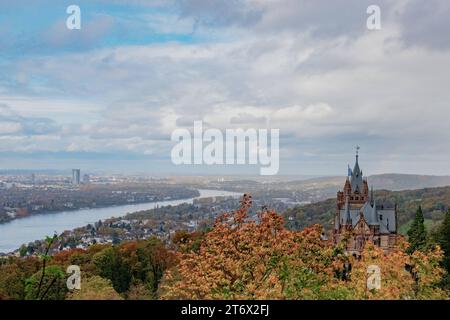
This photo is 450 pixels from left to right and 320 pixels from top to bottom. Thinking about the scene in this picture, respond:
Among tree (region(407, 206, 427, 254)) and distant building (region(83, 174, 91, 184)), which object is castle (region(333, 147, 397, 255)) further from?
distant building (region(83, 174, 91, 184))

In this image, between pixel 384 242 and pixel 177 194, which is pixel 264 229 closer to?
pixel 177 194

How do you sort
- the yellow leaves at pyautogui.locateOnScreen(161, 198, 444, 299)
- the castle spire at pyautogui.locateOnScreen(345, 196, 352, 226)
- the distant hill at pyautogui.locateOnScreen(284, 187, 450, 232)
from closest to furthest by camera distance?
1. the yellow leaves at pyautogui.locateOnScreen(161, 198, 444, 299)
2. the castle spire at pyautogui.locateOnScreen(345, 196, 352, 226)
3. the distant hill at pyautogui.locateOnScreen(284, 187, 450, 232)

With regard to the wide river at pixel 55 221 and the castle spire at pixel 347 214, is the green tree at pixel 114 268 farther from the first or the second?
the castle spire at pixel 347 214

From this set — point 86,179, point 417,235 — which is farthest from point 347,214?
point 86,179

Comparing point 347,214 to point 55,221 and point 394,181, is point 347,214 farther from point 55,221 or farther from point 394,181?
point 55,221

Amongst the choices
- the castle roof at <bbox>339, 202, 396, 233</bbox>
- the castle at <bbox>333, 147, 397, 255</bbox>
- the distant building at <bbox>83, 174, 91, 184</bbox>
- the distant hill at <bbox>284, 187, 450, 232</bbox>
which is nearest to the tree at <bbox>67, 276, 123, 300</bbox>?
the distant building at <bbox>83, 174, 91, 184</bbox>

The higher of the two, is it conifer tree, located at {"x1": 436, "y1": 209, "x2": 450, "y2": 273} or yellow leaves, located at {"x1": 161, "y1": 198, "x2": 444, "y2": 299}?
yellow leaves, located at {"x1": 161, "y1": 198, "x2": 444, "y2": 299}

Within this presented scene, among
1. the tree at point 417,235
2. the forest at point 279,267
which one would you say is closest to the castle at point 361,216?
the tree at point 417,235

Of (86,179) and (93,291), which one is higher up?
(86,179)
